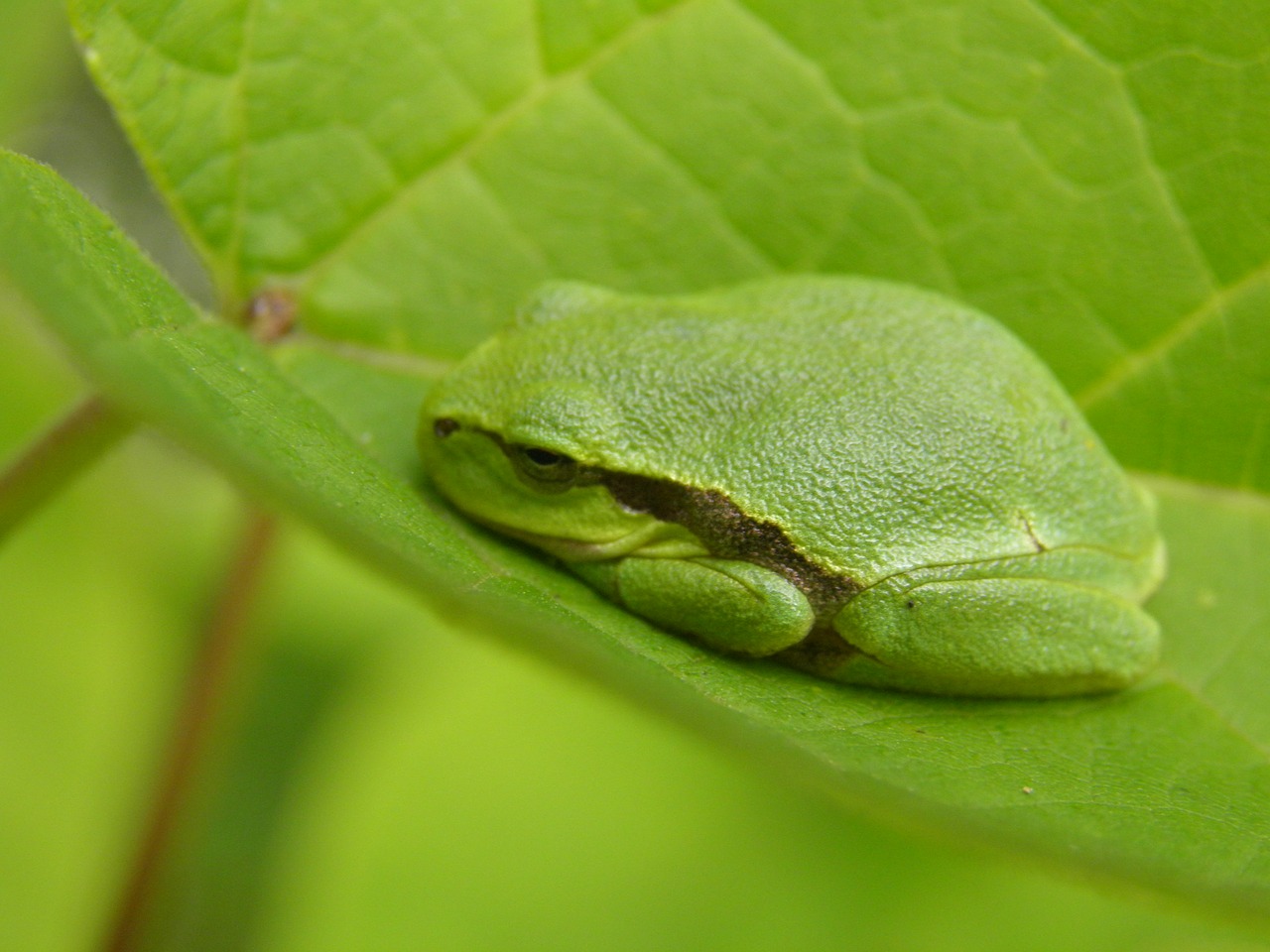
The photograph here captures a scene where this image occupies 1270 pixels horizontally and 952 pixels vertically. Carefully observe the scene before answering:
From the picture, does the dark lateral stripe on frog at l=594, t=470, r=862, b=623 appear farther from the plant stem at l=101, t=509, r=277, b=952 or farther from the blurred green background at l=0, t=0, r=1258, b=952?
the plant stem at l=101, t=509, r=277, b=952

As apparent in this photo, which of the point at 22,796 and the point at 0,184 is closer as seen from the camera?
the point at 0,184

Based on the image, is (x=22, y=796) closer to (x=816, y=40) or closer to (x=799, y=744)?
(x=799, y=744)

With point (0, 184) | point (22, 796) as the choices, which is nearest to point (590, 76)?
point (0, 184)

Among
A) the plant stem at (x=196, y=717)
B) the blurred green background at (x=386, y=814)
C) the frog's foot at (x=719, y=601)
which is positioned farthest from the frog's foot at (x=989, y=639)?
the plant stem at (x=196, y=717)

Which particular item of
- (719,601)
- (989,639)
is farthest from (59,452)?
(989,639)

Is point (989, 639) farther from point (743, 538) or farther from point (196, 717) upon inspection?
point (196, 717)
